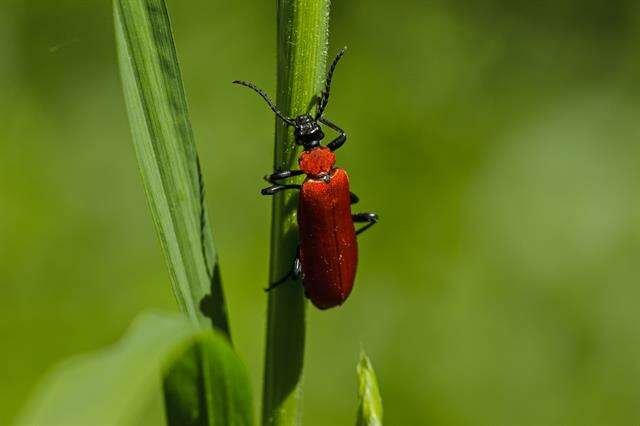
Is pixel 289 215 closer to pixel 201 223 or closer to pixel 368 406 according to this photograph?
pixel 201 223

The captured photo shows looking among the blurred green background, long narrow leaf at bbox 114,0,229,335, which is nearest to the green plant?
long narrow leaf at bbox 114,0,229,335

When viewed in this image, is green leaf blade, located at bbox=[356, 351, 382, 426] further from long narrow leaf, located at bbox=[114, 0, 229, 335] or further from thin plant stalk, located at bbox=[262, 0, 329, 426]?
long narrow leaf, located at bbox=[114, 0, 229, 335]

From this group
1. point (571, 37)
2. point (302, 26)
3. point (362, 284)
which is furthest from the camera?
point (571, 37)

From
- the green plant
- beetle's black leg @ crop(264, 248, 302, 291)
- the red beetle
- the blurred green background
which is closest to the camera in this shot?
the green plant

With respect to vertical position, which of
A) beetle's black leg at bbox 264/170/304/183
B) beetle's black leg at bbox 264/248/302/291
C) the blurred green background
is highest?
beetle's black leg at bbox 264/170/304/183

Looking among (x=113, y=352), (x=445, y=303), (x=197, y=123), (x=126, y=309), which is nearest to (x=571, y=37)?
(x=445, y=303)

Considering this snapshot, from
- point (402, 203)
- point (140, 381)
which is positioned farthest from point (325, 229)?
point (402, 203)

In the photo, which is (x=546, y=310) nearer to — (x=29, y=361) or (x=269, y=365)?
(x=29, y=361)
